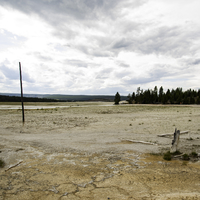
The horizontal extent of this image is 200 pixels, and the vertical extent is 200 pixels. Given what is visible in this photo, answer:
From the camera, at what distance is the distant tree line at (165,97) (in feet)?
257

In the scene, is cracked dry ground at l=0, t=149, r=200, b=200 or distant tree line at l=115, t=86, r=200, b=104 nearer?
cracked dry ground at l=0, t=149, r=200, b=200

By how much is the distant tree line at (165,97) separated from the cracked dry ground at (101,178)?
79.6 meters

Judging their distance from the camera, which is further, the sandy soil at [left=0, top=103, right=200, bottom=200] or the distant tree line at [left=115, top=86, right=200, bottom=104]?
the distant tree line at [left=115, top=86, right=200, bottom=104]

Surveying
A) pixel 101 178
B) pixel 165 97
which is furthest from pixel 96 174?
pixel 165 97

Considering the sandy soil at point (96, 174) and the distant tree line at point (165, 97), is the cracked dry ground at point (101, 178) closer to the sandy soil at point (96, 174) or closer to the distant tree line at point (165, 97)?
the sandy soil at point (96, 174)

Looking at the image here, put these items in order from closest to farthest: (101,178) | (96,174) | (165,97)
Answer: (101,178)
(96,174)
(165,97)

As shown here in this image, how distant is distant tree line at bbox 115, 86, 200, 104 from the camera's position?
78.2 meters

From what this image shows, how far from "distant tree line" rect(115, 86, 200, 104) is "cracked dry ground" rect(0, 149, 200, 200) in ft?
261

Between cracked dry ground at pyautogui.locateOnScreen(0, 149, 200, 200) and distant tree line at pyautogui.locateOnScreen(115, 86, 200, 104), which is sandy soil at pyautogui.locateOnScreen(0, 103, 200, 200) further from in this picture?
distant tree line at pyautogui.locateOnScreen(115, 86, 200, 104)

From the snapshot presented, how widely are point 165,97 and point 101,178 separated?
271ft

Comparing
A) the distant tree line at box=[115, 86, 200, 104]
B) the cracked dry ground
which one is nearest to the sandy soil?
the cracked dry ground

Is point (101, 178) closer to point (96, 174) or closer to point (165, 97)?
point (96, 174)

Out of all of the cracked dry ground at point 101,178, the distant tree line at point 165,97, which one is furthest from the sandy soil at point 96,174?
the distant tree line at point 165,97

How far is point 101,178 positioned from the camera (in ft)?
20.6
